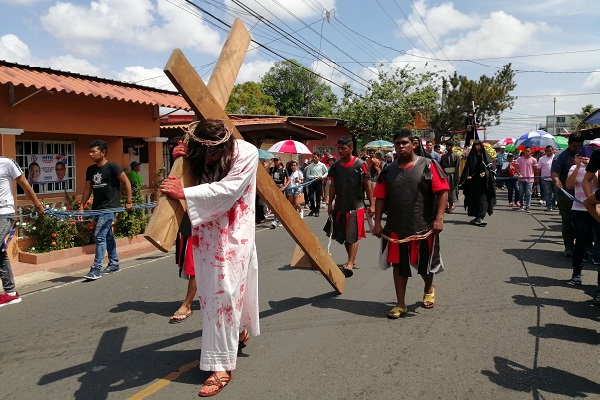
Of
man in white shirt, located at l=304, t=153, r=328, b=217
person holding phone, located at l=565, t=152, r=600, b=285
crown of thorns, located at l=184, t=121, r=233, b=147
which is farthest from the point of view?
man in white shirt, located at l=304, t=153, r=328, b=217

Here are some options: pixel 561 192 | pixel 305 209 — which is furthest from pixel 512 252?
pixel 305 209

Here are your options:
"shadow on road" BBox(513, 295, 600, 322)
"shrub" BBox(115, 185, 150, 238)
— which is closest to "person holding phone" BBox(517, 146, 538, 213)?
"shadow on road" BBox(513, 295, 600, 322)

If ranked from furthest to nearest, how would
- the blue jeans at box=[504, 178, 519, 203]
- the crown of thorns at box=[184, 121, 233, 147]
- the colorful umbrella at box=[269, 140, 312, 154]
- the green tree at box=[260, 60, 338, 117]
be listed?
the green tree at box=[260, 60, 338, 117], the blue jeans at box=[504, 178, 519, 203], the colorful umbrella at box=[269, 140, 312, 154], the crown of thorns at box=[184, 121, 233, 147]

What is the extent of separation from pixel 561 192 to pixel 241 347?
18.4ft

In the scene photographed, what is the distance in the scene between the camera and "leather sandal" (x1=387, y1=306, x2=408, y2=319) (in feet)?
16.0

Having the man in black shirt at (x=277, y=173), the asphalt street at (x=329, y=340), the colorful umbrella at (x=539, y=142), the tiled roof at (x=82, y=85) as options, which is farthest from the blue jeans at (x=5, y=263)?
the colorful umbrella at (x=539, y=142)

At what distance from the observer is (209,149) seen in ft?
10.7

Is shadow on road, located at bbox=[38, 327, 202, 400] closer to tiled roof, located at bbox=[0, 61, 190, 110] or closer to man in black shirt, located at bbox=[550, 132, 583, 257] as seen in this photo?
tiled roof, located at bbox=[0, 61, 190, 110]

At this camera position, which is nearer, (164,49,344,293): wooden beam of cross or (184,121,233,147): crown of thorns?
(164,49,344,293): wooden beam of cross

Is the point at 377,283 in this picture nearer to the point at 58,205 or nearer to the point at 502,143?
the point at 58,205

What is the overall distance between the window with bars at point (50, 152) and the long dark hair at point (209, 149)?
8543 mm

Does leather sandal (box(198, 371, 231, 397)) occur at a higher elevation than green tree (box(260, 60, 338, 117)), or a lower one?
lower

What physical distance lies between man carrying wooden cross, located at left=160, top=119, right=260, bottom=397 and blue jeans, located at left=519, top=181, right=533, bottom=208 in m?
13.1

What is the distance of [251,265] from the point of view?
3.65 meters
